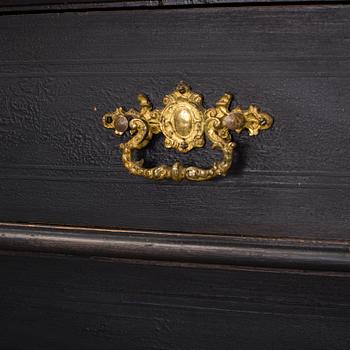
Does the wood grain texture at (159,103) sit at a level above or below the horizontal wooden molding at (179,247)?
above

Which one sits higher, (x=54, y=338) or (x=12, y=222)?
(x=12, y=222)

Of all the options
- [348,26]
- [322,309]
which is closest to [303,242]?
[322,309]

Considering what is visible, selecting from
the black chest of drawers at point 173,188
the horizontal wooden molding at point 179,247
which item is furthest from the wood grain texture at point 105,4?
the horizontal wooden molding at point 179,247

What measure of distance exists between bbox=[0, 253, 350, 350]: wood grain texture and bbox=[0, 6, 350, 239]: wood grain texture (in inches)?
1.8

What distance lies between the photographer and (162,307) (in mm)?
614

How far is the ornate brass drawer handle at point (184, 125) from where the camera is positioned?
536 mm

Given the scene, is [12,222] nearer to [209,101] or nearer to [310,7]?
[209,101]

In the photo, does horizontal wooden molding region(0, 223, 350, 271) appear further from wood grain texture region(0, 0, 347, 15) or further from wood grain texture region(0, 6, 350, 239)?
wood grain texture region(0, 0, 347, 15)

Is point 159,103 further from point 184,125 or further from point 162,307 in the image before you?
point 162,307

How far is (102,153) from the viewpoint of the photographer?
0.59 m

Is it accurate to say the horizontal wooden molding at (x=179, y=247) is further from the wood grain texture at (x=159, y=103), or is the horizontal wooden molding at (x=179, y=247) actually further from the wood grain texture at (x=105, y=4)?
the wood grain texture at (x=105, y=4)

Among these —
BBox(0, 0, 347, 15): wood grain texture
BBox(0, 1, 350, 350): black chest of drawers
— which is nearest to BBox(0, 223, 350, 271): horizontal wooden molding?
BBox(0, 1, 350, 350): black chest of drawers

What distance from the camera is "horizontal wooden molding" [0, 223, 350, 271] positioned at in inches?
21.2

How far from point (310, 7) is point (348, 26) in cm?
3
